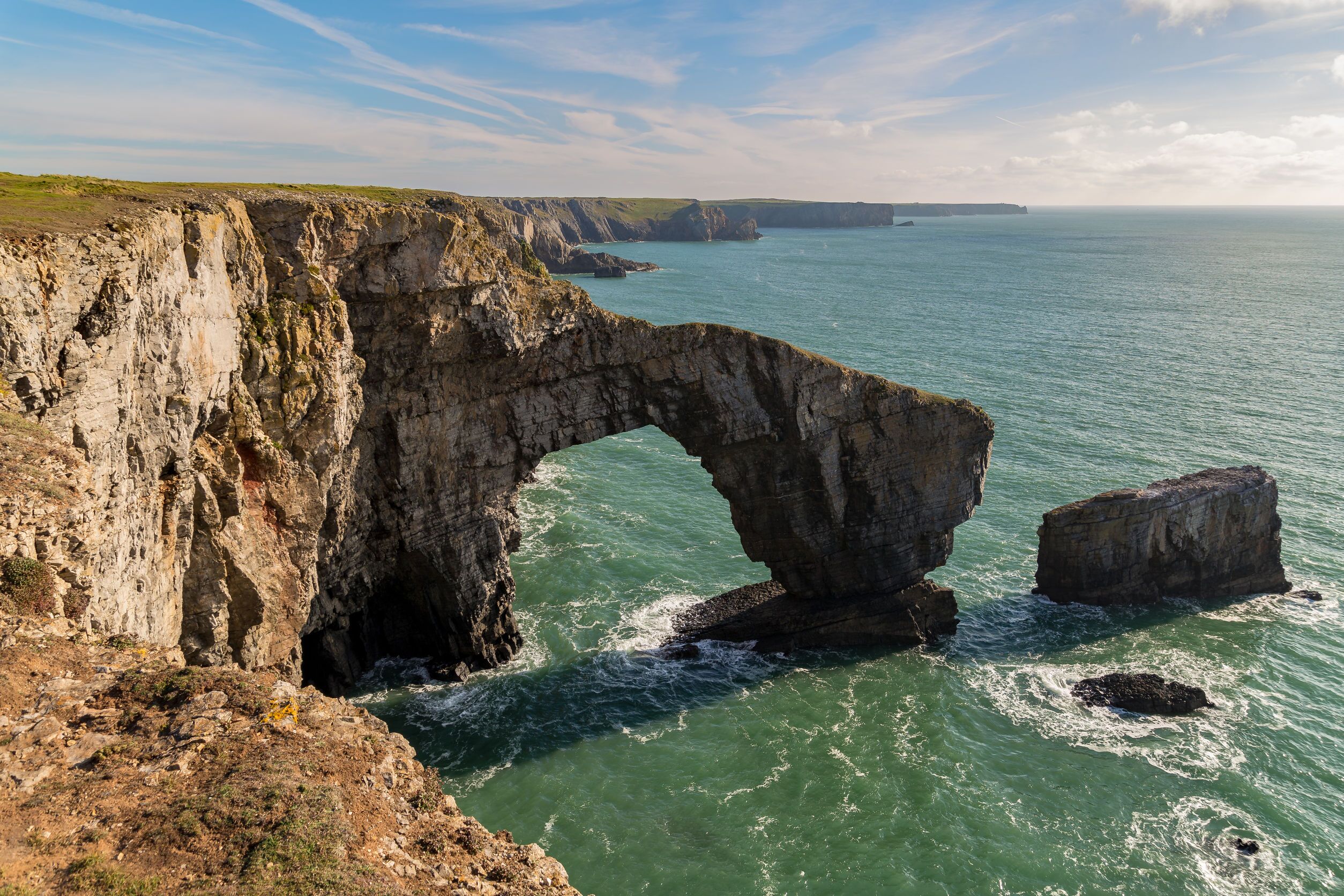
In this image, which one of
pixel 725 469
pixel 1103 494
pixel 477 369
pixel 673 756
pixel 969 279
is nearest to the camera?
pixel 673 756

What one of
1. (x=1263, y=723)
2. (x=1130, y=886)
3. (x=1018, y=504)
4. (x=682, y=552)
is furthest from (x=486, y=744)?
(x=1018, y=504)

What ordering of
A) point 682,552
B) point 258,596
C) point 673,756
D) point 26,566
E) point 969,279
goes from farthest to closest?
1. point 969,279
2. point 682,552
3. point 673,756
4. point 258,596
5. point 26,566

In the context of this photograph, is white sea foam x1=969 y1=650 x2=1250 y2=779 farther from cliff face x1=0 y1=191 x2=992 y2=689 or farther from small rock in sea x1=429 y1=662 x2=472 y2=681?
small rock in sea x1=429 y1=662 x2=472 y2=681

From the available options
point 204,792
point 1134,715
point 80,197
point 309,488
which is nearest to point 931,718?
point 1134,715

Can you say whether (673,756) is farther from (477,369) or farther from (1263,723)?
(1263,723)

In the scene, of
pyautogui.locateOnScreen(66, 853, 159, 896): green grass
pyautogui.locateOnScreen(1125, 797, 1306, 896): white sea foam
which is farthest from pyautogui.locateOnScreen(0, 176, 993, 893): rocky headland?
pyautogui.locateOnScreen(1125, 797, 1306, 896): white sea foam

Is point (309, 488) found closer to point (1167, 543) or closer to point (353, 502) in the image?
point (353, 502)

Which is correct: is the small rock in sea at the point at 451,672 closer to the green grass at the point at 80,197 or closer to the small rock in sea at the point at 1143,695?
the green grass at the point at 80,197
